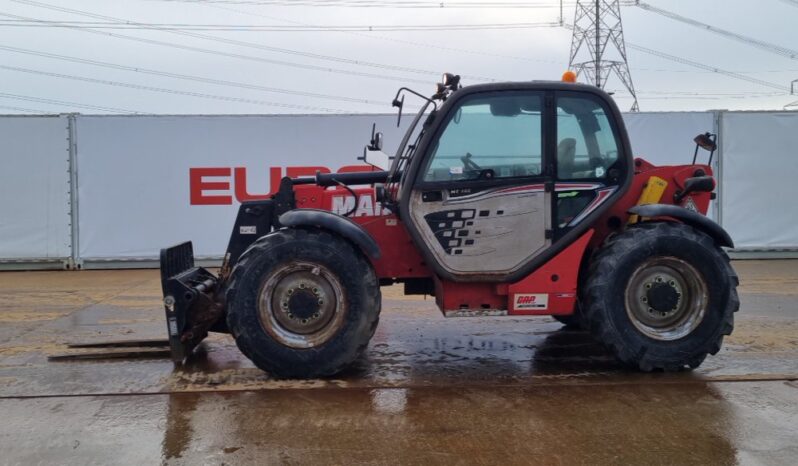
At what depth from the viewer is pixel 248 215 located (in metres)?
5.25

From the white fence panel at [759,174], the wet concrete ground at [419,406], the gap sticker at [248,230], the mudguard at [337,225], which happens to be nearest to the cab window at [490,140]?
the mudguard at [337,225]

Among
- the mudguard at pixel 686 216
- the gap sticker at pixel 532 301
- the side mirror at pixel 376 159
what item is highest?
→ the side mirror at pixel 376 159

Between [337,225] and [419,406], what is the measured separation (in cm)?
139

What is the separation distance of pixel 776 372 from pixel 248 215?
4.36 meters

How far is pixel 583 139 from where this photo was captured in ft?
15.1

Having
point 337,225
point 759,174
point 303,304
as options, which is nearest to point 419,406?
point 303,304

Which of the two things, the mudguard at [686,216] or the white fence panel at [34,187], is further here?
the white fence panel at [34,187]

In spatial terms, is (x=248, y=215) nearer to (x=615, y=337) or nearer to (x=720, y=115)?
(x=615, y=337)

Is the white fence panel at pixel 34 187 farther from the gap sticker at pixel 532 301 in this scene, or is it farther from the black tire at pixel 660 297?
the black tire at pixel 660 297

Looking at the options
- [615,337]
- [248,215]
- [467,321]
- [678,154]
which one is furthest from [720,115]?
[248,215]

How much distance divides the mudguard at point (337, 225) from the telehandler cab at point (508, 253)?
0.04ft

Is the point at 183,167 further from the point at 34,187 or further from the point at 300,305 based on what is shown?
the point at 300,305

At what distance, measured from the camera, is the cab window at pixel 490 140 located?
450 cm

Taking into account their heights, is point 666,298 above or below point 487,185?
below
